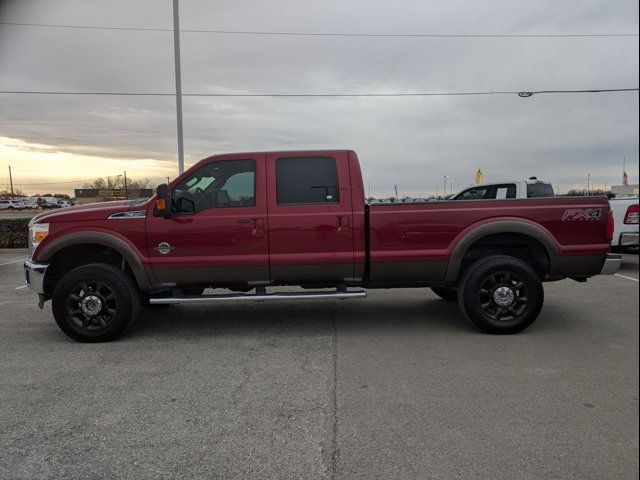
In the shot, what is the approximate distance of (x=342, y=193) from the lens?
17.0ft

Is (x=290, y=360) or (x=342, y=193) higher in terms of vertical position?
(x=342, y=193)

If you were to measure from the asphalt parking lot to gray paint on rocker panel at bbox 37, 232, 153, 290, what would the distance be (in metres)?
0.86

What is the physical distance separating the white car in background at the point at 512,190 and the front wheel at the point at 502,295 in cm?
505

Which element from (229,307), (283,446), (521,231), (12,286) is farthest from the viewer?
(12,286)

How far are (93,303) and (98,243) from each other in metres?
0.65

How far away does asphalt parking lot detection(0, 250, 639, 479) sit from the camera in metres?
2.73

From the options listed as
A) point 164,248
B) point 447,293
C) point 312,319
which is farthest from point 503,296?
point 164,248

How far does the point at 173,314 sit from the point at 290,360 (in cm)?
264

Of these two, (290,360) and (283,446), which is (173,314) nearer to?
(290,360)

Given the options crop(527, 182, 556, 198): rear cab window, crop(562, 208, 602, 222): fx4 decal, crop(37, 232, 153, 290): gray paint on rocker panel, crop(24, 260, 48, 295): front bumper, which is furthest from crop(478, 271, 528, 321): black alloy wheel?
crop(527, 182, 556, 198): rear cab window

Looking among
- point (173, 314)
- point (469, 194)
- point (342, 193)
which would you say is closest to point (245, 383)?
point (342, 193)

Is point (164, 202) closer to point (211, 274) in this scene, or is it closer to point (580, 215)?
point (211, 274)

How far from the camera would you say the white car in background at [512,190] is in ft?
33.3

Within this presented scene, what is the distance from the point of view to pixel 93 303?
5.11 m
